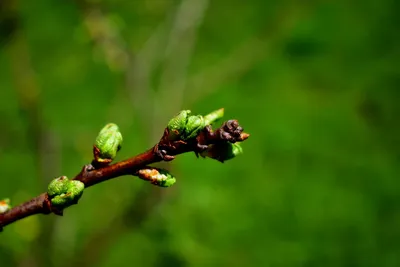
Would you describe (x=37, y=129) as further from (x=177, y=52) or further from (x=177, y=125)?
(x=177, y=125)

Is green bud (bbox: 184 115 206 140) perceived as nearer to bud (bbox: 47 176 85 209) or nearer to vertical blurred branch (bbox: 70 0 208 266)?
bud (bbox: 47 176 85 209)

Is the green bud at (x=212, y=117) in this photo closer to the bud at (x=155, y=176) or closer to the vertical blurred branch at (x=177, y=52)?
the bud at (x=155, y=176)

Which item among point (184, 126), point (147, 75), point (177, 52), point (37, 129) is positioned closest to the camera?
point (184, 126)

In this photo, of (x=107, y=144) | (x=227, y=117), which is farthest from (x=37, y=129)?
(x=227, y=117)

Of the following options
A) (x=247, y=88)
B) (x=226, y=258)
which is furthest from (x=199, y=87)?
(x=226, y=258)

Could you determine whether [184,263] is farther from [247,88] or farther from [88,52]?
[88,52]

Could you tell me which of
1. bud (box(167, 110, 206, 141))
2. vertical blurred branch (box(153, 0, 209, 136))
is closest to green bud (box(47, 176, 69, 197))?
bud (box(167, 110, 206, 141))

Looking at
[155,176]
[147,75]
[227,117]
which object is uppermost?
[147,75]
